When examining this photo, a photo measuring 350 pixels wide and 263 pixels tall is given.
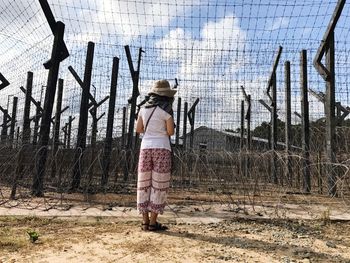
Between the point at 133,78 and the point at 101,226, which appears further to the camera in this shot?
the point at 133,78

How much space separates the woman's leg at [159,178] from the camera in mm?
4254

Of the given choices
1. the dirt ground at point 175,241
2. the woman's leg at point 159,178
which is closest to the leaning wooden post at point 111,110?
the dirt ground at point 175,241

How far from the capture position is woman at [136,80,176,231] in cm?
428

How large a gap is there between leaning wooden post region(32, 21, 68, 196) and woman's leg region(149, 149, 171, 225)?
273 cm

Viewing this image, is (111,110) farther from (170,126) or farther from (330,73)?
(170,126)

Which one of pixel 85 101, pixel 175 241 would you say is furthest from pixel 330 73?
pixel 175 241

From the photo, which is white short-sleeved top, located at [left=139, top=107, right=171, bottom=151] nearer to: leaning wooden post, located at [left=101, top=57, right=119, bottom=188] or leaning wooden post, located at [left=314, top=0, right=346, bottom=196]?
leaning wooden post, located at [left=101, top=57, right=119, bottom=188]

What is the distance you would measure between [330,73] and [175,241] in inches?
206

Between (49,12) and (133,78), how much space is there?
3.44 m

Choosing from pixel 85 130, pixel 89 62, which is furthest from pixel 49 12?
Answer: pixel 85 130

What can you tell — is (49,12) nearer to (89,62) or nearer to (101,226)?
(89,62)

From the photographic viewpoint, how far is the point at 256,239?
13.0 feet

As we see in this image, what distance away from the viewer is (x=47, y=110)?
270 inches

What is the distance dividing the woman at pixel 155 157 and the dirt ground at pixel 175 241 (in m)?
Answer: 0.25
